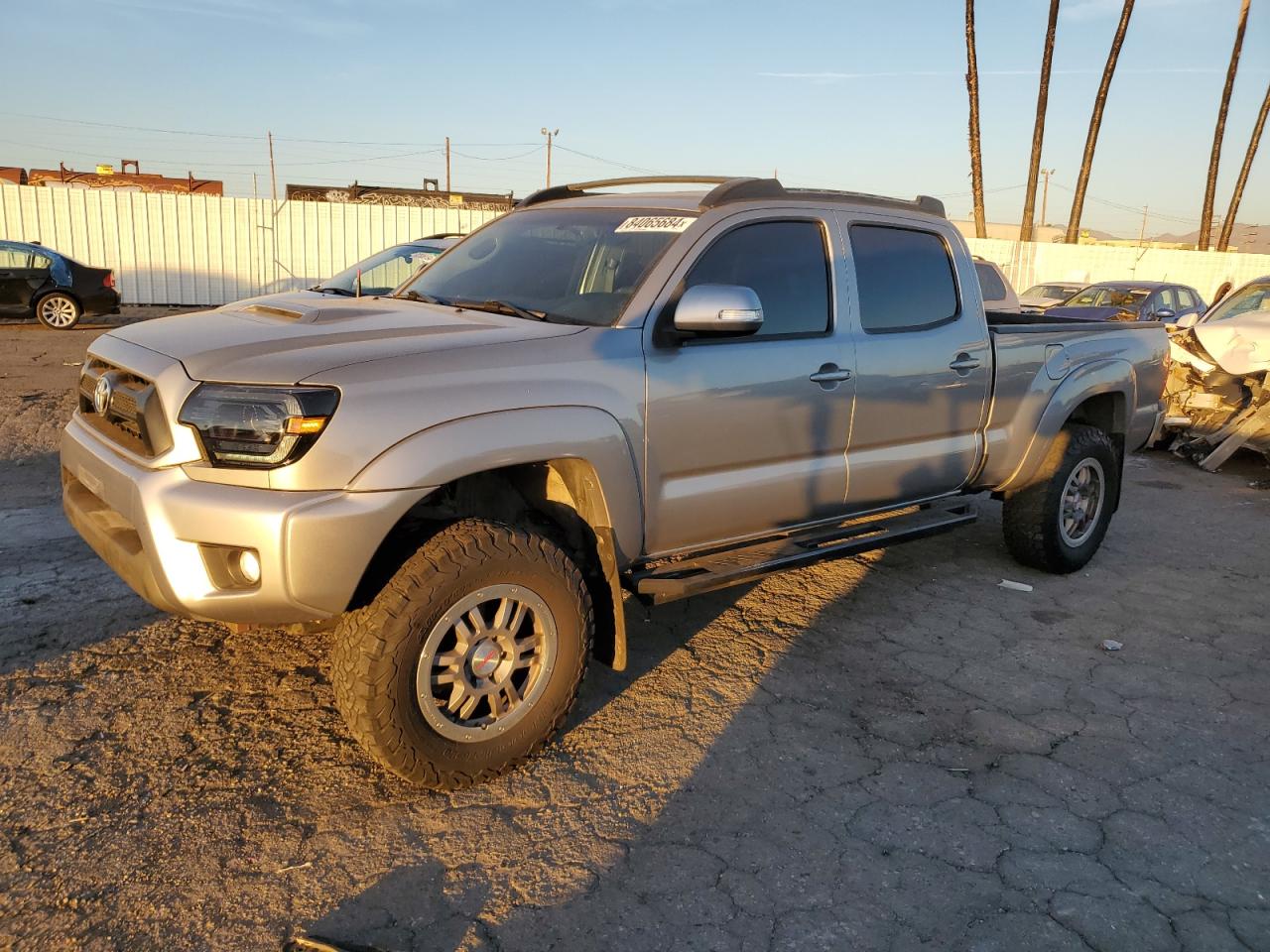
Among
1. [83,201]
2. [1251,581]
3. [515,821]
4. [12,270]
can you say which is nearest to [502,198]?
[83,201]

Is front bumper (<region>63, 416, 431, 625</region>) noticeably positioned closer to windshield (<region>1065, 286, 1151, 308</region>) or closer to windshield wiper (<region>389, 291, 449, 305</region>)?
windshield wiper (<region>389, 291, 449, 305</region>)

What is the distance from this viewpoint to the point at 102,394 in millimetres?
3309

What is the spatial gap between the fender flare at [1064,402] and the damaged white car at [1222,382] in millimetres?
3798

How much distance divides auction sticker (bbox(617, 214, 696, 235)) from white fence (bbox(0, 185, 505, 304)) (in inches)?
764

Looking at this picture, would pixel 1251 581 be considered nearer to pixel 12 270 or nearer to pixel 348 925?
pixel 348 925

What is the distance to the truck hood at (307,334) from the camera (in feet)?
9.47

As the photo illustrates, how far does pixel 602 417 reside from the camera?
328 cm

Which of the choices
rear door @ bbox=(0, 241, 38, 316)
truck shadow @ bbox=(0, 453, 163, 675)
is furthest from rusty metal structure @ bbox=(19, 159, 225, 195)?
truck shadow @ bbox=(0, 453, 163, 675)

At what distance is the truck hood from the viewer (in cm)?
289

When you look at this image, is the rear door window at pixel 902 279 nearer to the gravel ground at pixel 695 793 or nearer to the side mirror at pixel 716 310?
the side mirror at pixel 716 310

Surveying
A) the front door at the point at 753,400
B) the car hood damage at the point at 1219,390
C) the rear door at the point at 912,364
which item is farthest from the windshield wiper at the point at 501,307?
the car hood damage at the point at 1219,390

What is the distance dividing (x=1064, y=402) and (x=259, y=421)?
417cm

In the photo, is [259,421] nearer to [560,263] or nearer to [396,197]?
[560,263]

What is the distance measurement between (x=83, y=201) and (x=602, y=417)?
68.8 feet
